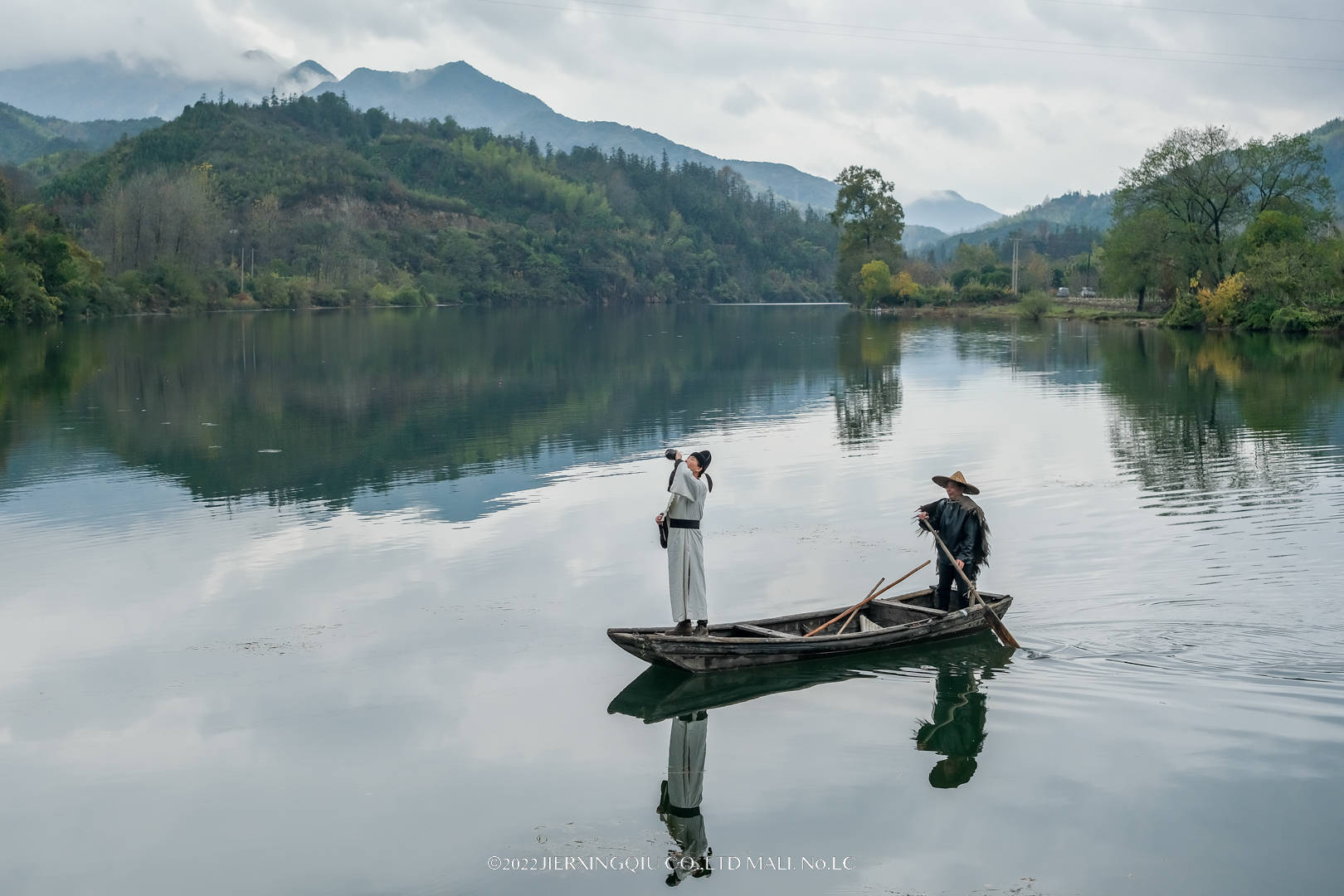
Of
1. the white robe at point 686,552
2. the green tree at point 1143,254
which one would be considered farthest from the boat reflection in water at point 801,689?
the green tree at point 1143,254

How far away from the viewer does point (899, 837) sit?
9.67 m

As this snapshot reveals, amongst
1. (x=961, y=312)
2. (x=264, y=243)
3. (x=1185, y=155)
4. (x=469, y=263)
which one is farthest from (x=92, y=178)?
(x=1185, y=155)

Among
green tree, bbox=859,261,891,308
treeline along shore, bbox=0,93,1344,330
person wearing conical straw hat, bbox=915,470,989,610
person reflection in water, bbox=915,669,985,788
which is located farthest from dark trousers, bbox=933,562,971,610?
green tree, bbox=859,261,891,308

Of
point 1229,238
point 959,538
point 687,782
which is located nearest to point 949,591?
point 959,538

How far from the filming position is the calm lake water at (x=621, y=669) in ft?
31.3

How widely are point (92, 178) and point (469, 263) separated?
2152 inches

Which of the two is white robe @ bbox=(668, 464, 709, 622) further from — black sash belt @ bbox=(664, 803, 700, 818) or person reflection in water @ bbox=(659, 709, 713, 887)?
black sash belt @ bbox=(664, 803, 700, 818)

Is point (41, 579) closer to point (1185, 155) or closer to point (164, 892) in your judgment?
point (164, 892)

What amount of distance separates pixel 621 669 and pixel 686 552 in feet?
5.51

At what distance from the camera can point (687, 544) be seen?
13.4m

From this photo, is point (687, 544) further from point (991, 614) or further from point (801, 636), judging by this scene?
point (991, 614)

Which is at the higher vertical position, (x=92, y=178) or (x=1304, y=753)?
(x=92, y=178)

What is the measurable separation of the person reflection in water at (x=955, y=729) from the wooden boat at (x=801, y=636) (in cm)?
68

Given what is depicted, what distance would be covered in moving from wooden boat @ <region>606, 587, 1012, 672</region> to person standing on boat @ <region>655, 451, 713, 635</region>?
0.93 ft
